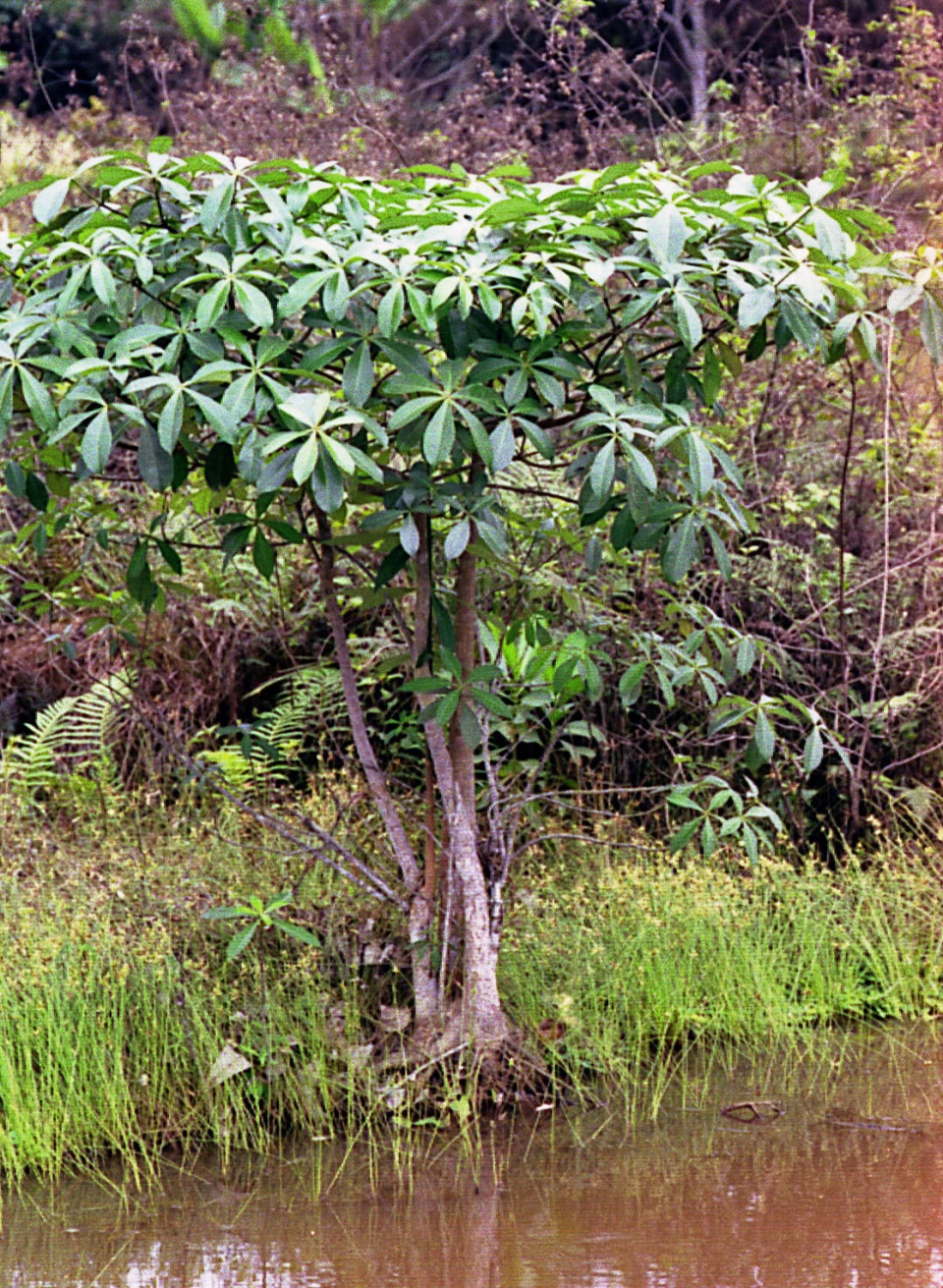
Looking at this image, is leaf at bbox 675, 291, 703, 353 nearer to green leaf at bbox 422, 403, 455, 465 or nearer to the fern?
green leaf at bbox 422, 403, 455, 465

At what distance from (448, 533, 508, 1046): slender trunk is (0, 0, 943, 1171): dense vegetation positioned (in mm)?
19

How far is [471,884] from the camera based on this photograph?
3576 mm

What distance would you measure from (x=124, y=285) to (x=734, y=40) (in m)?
10.3

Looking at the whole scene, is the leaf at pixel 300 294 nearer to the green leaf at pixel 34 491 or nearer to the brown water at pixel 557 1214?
the green leaf at pixel 34 491

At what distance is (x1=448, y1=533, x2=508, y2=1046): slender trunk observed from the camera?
3537mm

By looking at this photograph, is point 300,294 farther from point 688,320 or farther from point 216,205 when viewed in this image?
point 688,320

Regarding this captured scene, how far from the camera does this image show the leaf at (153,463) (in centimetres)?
285

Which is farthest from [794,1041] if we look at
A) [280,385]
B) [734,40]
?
[734,40]

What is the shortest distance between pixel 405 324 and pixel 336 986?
6.51 ft

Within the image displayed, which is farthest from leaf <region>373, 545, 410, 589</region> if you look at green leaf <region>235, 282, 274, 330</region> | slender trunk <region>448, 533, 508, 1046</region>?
green leaf <region>235, 282, 274, 330</region>

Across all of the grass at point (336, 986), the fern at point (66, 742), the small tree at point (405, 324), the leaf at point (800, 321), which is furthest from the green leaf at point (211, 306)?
the fern at point (66, 742)

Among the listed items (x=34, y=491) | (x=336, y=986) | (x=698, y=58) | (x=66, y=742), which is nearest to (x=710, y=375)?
(x=34, y=491)

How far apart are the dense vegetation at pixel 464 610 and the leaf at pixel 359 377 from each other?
0.01 m

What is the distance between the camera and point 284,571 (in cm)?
602
